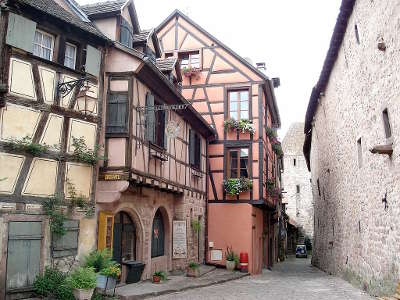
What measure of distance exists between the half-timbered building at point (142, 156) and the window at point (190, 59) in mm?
4488

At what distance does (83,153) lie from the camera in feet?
32.6

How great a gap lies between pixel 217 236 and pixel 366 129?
29.6ft

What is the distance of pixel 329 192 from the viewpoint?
1977 cm

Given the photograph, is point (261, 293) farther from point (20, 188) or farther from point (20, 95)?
point (20, 95)

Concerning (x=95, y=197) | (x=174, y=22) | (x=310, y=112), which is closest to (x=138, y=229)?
(x=95, y=197)

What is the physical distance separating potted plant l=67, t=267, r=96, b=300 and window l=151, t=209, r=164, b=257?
4956 mm

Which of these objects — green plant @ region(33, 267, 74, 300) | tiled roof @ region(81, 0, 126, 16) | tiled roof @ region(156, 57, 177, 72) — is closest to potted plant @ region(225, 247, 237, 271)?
tiled roof @ region(156, 57, 177, 72)

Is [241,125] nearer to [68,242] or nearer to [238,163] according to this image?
[238,163]

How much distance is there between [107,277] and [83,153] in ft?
8.85

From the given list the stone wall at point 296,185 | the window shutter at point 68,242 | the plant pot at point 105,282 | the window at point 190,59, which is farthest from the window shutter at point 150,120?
the stone wall at point 296,185

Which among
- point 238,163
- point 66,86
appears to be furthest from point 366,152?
point 238,163

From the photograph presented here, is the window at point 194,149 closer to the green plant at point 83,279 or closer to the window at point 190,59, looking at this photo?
the window at point 190,59

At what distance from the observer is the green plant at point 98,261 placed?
31.6ft

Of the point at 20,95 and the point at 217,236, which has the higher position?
the point at 20,95
